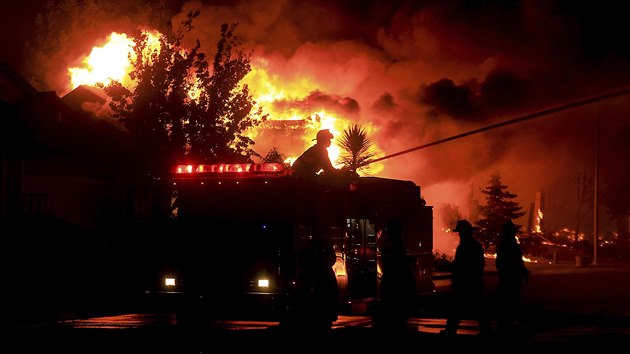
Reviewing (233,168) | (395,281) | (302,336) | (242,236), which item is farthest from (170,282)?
(395,281)

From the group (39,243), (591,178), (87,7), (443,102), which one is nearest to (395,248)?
(39,243)

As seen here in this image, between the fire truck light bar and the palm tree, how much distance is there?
596 inches

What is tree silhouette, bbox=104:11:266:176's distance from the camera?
1051 inches

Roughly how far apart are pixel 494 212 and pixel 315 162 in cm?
4542

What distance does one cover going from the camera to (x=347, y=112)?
1469 inches

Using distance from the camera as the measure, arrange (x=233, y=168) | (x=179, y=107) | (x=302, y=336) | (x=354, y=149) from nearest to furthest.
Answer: (x=302, y=336)
(x=233, y=168)
(x=179, y=107)
(x=354, y=149)

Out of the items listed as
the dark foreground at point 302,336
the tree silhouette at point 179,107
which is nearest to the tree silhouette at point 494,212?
the tree silhouette at point 179,107

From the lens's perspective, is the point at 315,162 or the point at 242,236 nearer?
the point at 242,236

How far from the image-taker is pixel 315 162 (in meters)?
13.6

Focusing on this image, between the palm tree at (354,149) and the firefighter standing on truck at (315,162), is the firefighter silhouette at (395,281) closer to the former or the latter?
the firefighter standing on truck at (315,162)

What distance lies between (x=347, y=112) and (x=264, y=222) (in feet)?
81.0

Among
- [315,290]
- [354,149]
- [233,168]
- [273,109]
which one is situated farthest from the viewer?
[273,109]

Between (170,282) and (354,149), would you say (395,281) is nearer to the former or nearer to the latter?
(170,282)

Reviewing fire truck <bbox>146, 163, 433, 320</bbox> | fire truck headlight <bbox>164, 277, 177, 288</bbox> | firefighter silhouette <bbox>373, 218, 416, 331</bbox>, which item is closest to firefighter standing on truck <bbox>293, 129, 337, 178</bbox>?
fire truck <bbox>146, 163, 433, 320</bbox>
